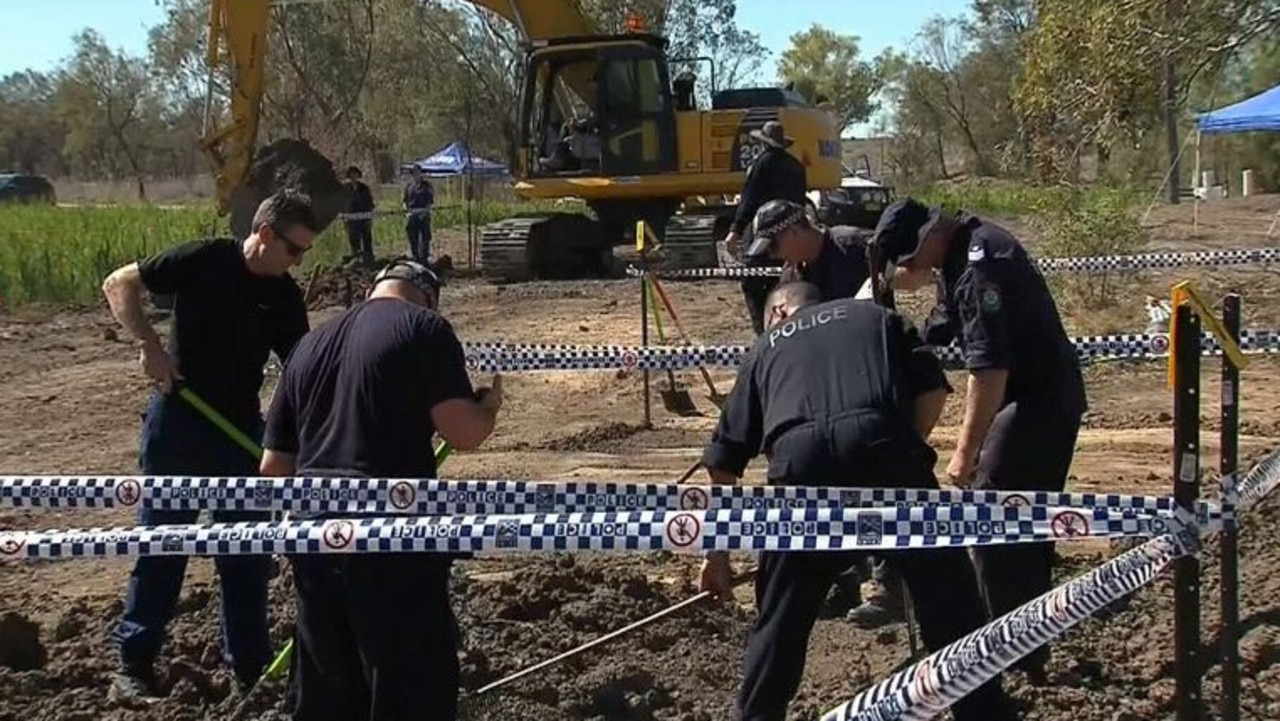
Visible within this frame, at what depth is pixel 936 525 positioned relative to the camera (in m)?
4.00

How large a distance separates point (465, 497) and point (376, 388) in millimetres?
958

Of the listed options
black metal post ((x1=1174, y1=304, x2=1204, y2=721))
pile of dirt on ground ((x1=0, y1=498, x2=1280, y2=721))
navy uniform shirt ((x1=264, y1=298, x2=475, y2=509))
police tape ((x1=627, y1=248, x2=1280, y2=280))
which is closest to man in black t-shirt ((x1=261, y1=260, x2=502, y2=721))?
navy uniform shirt ((x1=264, y1=298, x2=475, y2=509))

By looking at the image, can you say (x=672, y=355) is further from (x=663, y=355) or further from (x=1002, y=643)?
(x=1002, y=643)

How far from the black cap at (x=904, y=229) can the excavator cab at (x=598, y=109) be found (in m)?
15.9

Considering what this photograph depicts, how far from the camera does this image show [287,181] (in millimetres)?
21203

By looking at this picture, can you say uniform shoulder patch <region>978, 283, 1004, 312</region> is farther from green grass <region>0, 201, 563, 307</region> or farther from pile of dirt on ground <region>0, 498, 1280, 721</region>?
green grass <region>0, 201, 563, 307</region>

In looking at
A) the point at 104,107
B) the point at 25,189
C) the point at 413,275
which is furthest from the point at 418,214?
the point at 104,107

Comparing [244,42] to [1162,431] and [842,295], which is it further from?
[842,295]

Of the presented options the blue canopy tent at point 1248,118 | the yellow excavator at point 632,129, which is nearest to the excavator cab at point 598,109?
the yellow excavator at point 632,129

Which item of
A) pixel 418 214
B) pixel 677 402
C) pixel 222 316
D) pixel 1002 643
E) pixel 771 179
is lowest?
pixel 677 402

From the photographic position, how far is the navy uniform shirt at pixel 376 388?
4.18 meters

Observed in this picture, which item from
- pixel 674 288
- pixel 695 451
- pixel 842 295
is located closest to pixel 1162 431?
pixel 695 451

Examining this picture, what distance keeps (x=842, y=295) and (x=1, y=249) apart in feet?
64.4

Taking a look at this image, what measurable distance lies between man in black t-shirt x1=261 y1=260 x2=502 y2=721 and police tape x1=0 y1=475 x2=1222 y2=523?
106mm
